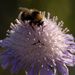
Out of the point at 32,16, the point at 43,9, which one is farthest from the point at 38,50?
the point at 43,9

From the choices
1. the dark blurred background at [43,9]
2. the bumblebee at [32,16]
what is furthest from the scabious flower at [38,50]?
the dark blurred background at [43,9]

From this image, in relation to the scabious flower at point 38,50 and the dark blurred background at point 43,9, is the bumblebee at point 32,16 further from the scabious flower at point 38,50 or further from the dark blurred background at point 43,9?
the dark blurred background at point 43,9

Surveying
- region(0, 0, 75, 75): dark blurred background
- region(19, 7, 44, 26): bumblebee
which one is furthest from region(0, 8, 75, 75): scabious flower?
region(0, 0, 75, 75): dark blurred background

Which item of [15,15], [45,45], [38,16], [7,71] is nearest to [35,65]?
[45,45]

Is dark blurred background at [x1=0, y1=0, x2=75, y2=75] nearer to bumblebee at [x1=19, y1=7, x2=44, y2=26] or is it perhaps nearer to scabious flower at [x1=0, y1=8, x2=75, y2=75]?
scabious flower at [x1=0, y1=8, x2=75, y2=75]

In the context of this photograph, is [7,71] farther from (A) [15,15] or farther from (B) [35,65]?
(B) [35,65]

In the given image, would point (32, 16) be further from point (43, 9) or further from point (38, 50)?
point (43, 9)

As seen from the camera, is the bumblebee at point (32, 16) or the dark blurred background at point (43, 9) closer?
the bumblebee at point (32, 16)
